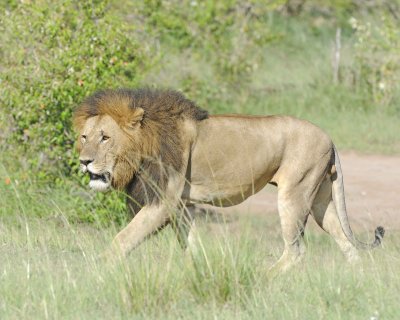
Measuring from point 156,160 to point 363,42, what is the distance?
7926 millimetres

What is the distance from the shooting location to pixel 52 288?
14.9 ft

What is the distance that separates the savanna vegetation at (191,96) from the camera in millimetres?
4555

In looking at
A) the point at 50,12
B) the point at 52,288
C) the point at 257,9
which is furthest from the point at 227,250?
the point at 257,9

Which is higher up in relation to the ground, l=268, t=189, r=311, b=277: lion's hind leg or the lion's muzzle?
the lion's muzzle

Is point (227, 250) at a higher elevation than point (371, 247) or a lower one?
higher

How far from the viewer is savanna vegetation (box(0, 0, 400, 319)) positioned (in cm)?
455

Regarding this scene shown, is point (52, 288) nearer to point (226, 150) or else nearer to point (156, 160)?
point (156, 160)

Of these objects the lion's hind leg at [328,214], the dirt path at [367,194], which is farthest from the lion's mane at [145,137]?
the dirt path at [367,194]

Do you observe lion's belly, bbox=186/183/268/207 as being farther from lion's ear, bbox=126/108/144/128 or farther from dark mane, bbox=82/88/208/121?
lion's ear, bbox=126/108/144/128

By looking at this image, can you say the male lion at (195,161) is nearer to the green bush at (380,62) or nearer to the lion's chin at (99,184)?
the lion's chin at (99,184)

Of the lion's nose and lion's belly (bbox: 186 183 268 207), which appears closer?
the lion's nose

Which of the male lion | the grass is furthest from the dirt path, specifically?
the grass

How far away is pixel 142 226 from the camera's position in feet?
19.0

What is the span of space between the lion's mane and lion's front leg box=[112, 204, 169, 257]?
0.07 meters
